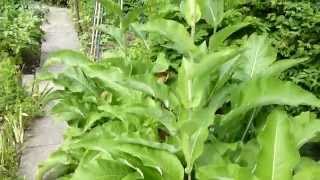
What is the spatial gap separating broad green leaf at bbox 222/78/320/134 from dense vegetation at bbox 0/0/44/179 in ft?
7.32

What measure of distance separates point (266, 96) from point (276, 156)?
49cm

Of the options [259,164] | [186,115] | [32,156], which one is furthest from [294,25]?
[32,156]

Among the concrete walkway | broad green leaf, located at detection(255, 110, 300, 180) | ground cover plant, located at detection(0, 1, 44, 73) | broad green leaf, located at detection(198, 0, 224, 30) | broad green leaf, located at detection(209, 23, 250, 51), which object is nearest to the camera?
broad green leaf, located at detection(255, 110, 300, 180)

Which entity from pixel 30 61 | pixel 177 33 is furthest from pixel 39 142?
pixel 177 33

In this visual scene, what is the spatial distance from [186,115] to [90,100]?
4.63 feet

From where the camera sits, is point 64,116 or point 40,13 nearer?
point 64,116

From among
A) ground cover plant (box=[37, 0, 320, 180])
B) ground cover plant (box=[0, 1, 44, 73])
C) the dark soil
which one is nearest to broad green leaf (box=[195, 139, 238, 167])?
ground cover plant (box=[37, 0, 320, 180])

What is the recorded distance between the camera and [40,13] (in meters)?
9.55

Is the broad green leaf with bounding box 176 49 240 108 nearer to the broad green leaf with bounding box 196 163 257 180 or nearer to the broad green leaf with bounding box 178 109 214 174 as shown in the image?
the broad green leaf with bounding box 178 109 214 174

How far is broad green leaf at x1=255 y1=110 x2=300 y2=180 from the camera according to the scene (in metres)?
1.93

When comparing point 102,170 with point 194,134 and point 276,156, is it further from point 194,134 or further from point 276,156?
point 276,156

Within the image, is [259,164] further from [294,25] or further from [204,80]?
[294,25]

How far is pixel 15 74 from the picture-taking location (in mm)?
5766

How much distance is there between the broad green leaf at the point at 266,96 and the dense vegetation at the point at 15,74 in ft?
7.32
